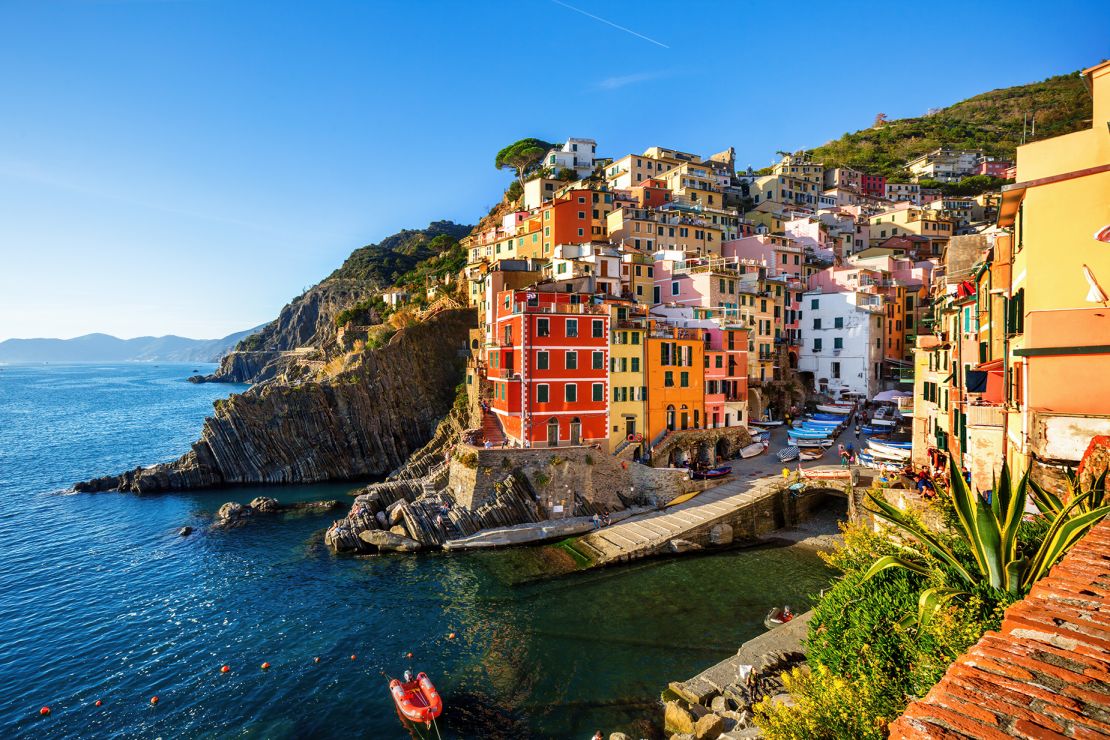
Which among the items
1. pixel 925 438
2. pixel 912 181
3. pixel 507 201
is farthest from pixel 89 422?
pixel 912 181

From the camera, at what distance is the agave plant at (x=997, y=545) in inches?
350

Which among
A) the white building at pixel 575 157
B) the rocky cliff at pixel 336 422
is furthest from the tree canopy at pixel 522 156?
the rocky cliff at pixel 336 422

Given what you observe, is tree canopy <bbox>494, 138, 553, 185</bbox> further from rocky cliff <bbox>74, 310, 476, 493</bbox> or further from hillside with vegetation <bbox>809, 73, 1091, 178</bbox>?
hillside with vegetation <bbox>809, 73, 1091, 178</bbox>

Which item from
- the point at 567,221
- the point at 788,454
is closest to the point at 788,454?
the point at 788,454

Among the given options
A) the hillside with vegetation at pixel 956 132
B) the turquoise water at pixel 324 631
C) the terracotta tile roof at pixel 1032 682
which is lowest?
the turquoise water at pixel 324 631

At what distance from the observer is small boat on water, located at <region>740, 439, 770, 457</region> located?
156 ft

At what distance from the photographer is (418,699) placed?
20.6 metres

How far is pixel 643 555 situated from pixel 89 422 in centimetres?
11248

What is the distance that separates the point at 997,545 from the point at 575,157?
101m

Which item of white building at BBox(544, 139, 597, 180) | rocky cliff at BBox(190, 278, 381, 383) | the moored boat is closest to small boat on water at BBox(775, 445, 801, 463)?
the moored boat

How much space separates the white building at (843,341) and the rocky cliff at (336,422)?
40084 mm

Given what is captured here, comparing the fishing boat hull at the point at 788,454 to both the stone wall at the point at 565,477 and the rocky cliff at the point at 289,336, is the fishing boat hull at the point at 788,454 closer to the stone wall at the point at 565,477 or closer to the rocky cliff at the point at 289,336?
the stone wall at the point at 565,477

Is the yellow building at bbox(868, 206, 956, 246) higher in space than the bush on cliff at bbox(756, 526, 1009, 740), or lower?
higher

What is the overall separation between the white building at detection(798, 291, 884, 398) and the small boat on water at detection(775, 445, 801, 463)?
1737 centimetres
